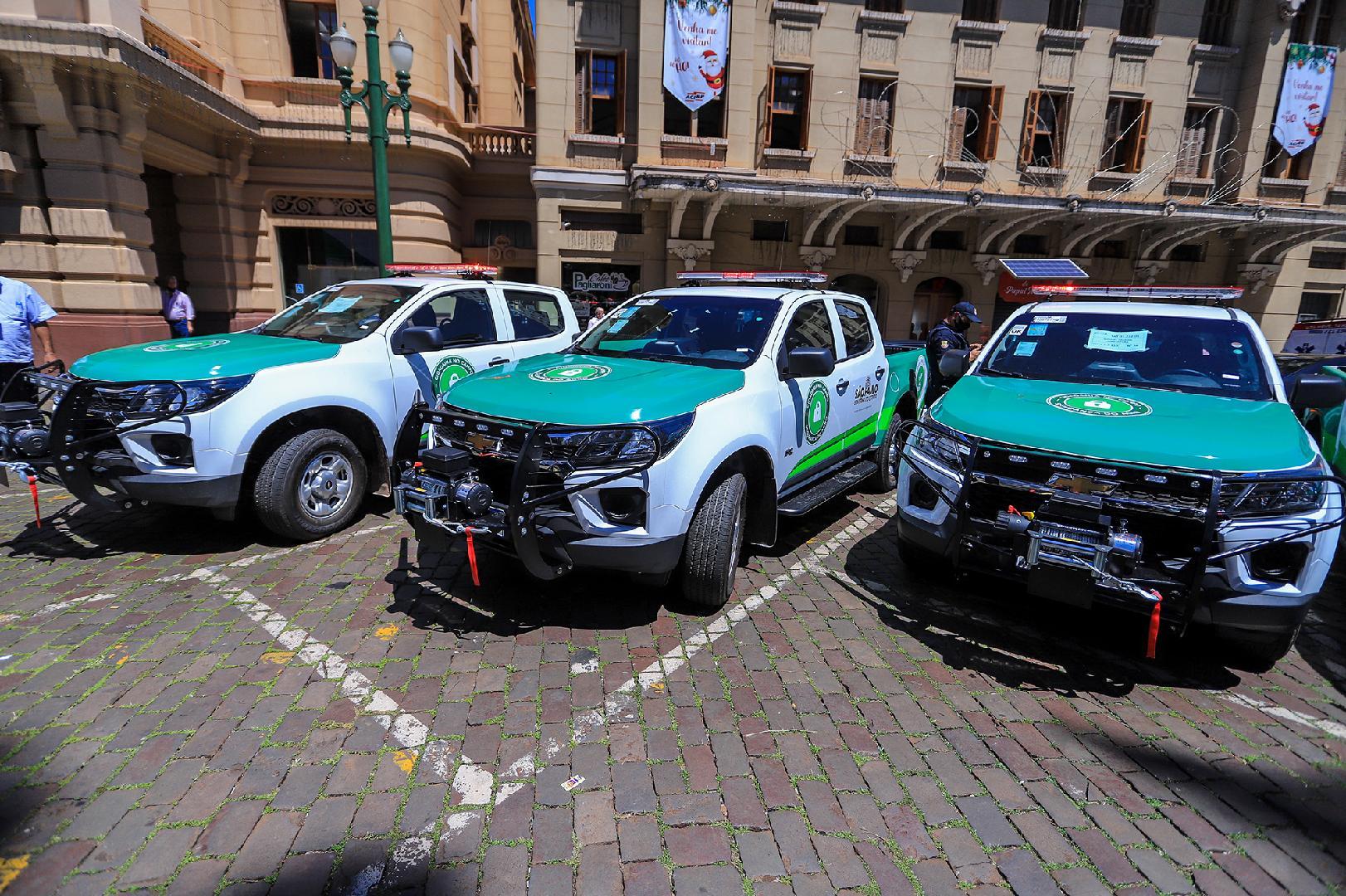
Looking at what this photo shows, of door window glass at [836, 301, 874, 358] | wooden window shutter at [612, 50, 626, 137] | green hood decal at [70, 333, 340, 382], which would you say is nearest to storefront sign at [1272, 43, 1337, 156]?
wooden window shutter at [612, 50, 626, 137]

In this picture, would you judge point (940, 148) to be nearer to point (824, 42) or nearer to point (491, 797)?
point (824, 42)

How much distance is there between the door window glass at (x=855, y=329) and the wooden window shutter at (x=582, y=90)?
40.5 feet

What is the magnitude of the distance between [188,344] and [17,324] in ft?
8.34

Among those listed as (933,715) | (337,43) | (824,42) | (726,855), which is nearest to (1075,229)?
(824,42)

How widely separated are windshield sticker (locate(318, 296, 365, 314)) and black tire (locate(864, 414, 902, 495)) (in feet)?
16.6

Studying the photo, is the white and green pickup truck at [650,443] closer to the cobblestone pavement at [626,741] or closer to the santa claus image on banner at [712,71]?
the cobblestone pavement at [626,741]

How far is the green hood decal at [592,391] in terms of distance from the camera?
347cm

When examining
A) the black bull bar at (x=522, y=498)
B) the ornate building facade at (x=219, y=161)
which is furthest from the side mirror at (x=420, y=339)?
the ornate building facade at (x=219, y=161)

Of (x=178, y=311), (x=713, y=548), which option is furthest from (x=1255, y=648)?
(x=178, y=311)

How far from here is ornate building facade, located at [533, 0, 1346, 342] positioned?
1577 cm

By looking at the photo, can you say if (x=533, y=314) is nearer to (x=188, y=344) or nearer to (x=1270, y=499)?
(x=188, y=344)

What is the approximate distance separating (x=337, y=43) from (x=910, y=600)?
31.9 feet

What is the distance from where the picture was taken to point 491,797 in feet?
8.55

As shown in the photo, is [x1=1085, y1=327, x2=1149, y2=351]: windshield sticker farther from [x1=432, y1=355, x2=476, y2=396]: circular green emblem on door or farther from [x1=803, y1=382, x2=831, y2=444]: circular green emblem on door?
[x1=432, y1=355, x2=476, y2=396]: circular green emblem on door
